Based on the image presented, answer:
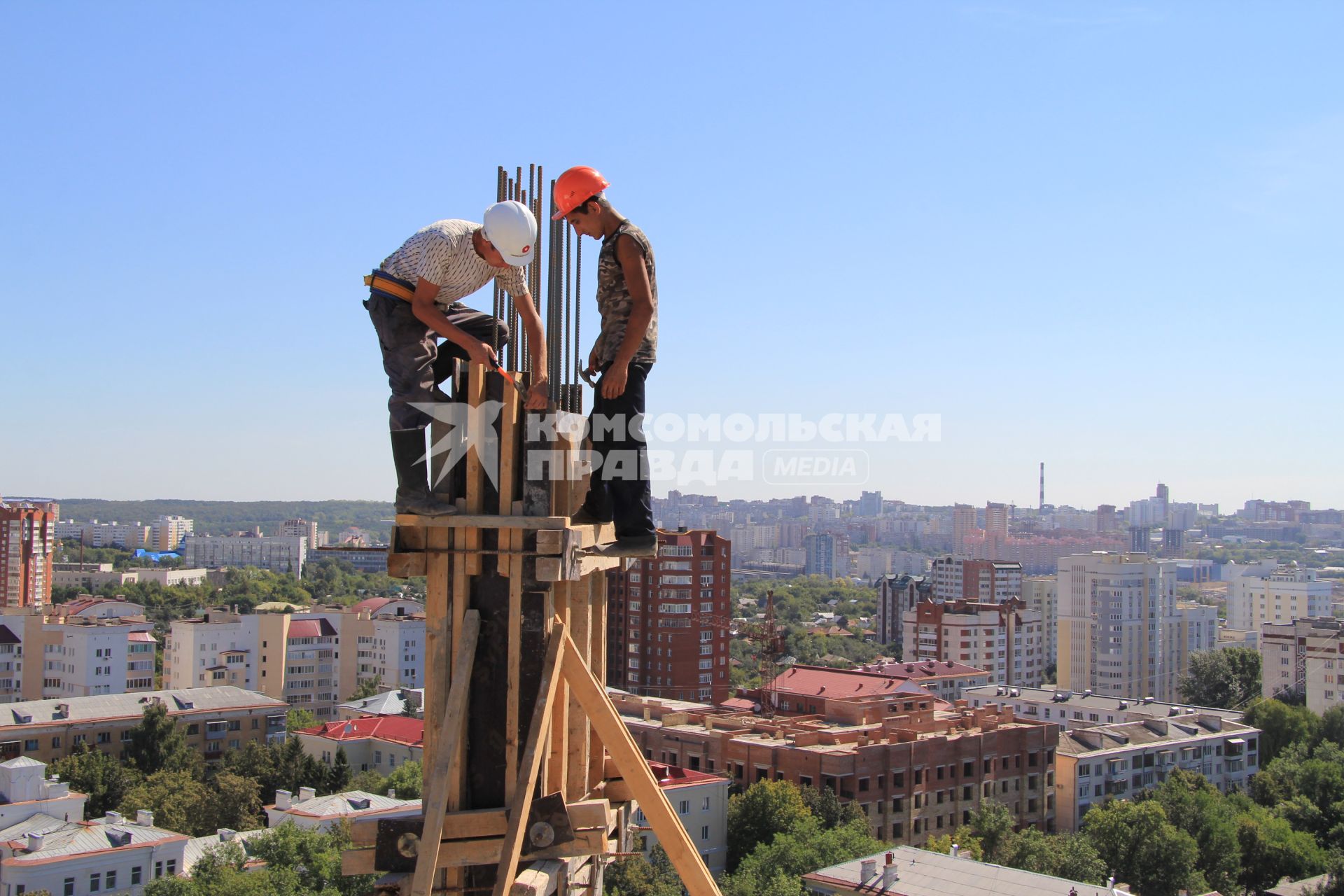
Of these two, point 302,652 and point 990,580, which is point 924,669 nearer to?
point 302,652

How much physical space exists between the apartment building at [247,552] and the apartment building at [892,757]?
103695mm

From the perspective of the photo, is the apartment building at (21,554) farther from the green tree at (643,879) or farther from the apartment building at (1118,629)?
the apartment building at (1118,629)

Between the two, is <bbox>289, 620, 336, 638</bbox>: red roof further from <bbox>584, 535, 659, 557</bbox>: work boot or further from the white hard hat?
the white hard hat

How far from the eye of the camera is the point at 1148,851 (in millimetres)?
29047

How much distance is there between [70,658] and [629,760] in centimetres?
5007

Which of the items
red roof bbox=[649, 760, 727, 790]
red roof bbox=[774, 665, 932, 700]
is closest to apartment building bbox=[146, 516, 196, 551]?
red roof bbox=[774, 665, 932, 700]

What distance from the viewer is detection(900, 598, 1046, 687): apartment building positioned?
6297 centimetres

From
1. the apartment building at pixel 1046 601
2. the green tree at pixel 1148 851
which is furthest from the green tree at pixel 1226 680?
the green tree at pixel 1148 851

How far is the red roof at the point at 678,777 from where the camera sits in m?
28.7

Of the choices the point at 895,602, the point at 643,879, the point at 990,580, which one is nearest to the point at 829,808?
the point at 643,879

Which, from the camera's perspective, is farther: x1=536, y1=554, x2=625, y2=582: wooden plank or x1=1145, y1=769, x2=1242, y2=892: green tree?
x1=1145, y1=769, x2=1242, y2=892: green tree

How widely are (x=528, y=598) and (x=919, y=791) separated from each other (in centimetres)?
3079

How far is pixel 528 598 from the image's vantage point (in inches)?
153

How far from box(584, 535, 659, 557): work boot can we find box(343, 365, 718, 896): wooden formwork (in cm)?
25
